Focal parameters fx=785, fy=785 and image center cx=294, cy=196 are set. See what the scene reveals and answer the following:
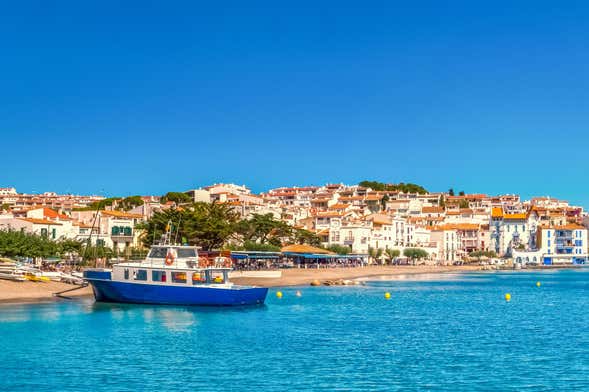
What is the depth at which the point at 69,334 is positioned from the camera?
34.4m

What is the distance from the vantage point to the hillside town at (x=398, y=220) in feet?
406

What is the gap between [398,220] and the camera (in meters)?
136

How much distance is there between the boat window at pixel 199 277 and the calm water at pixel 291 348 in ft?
5.96

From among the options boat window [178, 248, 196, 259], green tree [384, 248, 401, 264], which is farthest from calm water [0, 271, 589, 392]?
green tree [384, 248, 401, 264]

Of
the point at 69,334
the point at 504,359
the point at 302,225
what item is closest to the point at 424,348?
the point at 504,359

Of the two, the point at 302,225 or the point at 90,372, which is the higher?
the point at 302,225

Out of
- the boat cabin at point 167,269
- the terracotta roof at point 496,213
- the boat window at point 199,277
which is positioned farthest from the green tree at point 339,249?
the boat cabin at point 167,269

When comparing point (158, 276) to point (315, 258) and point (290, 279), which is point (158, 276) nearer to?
point (290, 279)

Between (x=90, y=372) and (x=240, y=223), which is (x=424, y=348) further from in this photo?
(x=240, y=223)

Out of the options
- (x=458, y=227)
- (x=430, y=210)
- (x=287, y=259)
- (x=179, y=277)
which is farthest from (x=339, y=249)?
(x=179, y=277)

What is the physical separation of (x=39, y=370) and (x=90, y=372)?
5.83 ft

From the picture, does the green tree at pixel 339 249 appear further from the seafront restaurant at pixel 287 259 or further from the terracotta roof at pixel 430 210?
the terracotta roof at pixel 430 210

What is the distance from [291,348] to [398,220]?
106 meters

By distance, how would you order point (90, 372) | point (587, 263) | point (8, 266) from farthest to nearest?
point (587, 263) < point (8, 266) < point (90, 372)
